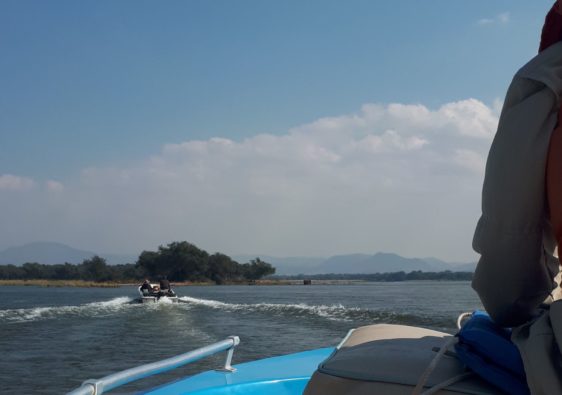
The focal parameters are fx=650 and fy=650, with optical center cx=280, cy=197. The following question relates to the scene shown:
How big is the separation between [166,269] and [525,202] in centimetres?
7702

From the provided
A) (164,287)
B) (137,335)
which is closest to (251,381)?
(137,335)

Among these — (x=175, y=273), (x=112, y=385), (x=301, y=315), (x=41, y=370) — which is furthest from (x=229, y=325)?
(x=175, y=273)

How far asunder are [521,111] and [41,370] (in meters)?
11.2

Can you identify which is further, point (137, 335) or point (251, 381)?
point (137, 335)

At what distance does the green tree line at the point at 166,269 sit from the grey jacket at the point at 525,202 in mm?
76100

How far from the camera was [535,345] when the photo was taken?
110 centimetres

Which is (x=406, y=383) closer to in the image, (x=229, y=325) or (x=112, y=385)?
(x=112, y=385)

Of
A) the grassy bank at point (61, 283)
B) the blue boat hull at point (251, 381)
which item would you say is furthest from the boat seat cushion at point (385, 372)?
the grassy bank at point (61, 283)

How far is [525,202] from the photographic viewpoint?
116cm

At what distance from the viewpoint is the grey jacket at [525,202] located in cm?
112

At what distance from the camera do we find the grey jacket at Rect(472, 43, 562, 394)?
1123mm

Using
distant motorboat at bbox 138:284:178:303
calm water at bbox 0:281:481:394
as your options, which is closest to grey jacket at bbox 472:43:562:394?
calm water at bbox 0:281:481:394

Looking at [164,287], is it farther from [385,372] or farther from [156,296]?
[385,372]

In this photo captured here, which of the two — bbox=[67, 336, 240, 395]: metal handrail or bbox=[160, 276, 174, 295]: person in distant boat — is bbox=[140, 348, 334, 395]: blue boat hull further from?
bbox=[160, 276, 174, 295]: person in distant boat
